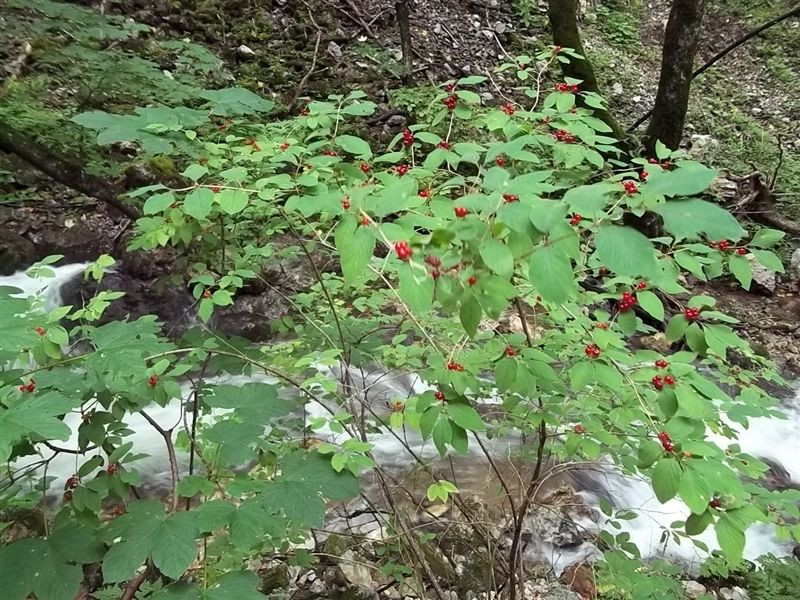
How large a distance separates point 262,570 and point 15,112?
3.72 meters

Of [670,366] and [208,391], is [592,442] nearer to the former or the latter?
[670,366]

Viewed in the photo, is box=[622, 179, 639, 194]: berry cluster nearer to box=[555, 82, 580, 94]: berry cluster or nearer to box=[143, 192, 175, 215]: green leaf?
box=[555, 82, 580, 94]: berry cluster

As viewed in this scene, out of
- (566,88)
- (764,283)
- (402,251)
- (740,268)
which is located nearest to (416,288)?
(402,251)

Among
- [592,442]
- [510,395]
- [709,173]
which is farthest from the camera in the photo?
[510,395]

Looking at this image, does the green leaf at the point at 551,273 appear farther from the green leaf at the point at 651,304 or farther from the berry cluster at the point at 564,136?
the berry cluster at the point at 564,136

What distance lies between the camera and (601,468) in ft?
9.53

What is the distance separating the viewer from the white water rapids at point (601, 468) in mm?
3416

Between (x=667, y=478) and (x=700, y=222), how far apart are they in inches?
21.4

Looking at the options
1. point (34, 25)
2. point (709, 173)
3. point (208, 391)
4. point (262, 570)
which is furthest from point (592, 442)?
point (34, 25)

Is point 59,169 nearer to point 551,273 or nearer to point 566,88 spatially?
point 566,88

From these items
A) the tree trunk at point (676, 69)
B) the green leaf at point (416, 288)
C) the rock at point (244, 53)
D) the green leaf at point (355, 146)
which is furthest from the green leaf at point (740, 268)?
the rock at point (244, 53)

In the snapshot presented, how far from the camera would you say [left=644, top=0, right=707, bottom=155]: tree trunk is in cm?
515

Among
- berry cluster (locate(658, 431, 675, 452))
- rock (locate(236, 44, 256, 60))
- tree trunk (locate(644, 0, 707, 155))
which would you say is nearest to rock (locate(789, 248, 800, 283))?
tree trunk (locate(644, 0, 707, 155))

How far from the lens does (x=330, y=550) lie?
267cm
